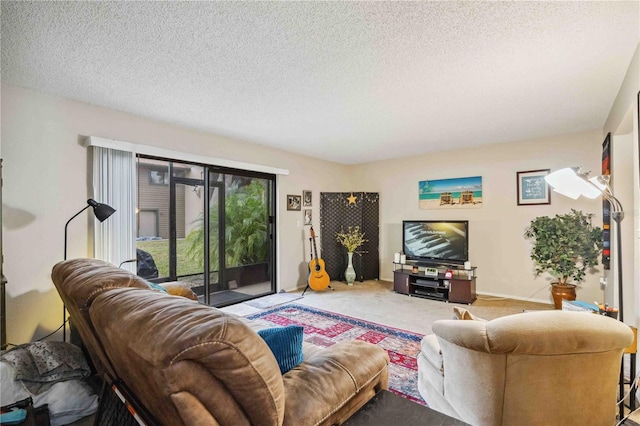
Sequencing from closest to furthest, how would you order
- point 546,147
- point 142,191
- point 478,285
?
point 142,191 → point 546,147 → point 478,285

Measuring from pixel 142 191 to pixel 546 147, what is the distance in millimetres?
Answer: 5671

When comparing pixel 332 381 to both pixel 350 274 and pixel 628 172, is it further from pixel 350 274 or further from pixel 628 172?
Answer: pixel 350 274

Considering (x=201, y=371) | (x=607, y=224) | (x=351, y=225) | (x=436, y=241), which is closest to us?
(x=201, y=371)

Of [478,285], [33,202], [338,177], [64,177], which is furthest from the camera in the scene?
[338,177]

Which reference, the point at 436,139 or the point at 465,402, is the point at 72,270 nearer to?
the point at 465,402

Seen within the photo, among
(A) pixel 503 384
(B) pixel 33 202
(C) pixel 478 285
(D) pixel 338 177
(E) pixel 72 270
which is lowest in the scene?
(C) pixel 478 285

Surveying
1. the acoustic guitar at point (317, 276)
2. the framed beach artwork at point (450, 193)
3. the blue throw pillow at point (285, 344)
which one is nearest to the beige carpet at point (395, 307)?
the acoustic guitar at point (317, 276)

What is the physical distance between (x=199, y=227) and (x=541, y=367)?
397cm

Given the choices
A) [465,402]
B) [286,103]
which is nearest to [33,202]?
[286,103]

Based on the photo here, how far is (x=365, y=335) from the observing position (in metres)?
3.17

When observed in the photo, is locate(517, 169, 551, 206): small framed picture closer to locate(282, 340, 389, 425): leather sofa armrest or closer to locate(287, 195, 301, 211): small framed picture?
locate(287, 195, 301, 211): small framed picture

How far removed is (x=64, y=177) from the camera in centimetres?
288

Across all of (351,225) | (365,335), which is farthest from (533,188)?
(365,335)

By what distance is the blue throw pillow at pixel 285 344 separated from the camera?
1.26m
